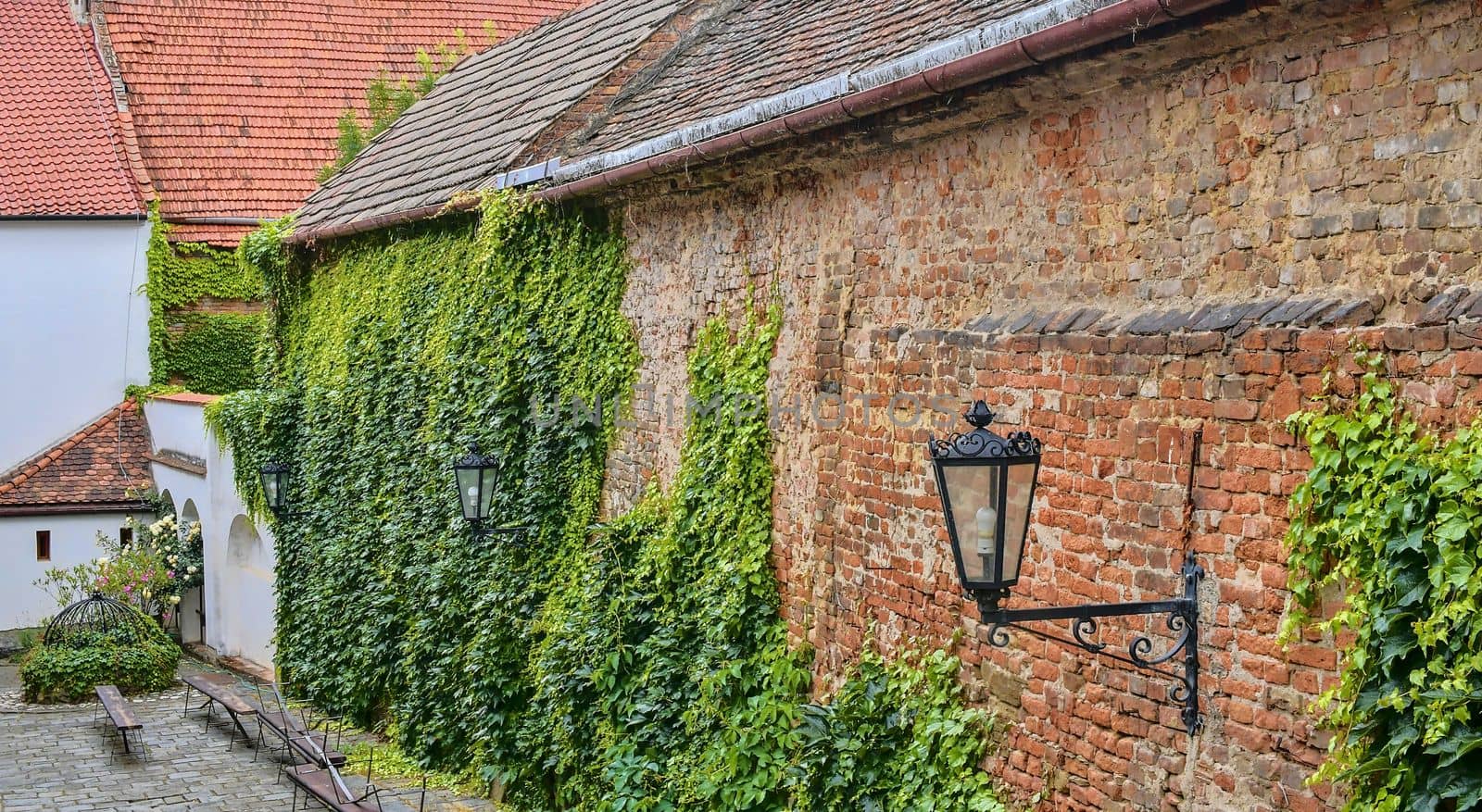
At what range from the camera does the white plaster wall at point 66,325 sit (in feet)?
75.9

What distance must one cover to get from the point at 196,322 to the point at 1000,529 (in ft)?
71.2

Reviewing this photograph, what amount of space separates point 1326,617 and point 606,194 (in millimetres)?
6367

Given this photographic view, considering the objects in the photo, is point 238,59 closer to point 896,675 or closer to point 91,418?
point 91,418

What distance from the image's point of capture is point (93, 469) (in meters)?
23.1

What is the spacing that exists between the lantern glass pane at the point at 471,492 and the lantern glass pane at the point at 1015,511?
5.96 metres

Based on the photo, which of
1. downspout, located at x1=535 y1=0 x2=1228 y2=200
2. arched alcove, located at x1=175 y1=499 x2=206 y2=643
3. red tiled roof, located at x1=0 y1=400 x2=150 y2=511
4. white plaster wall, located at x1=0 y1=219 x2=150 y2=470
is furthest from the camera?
white plaster wall, located at x1=0 y1=219 x2=150 y2=470

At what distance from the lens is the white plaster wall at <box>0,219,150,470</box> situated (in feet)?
75.9

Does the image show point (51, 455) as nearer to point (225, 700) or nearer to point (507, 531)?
point (225, 700)

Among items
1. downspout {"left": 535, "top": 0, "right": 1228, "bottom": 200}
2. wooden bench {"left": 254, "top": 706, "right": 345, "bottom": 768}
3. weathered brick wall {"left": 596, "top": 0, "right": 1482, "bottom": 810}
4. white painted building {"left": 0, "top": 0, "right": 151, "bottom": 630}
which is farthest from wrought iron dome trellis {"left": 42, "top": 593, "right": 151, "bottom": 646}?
weathered brick wall {"left": 596, "top": 0, "right": 1482, "bottom": 810}

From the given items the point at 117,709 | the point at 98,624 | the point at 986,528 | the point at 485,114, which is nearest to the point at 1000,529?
the point at 986,528

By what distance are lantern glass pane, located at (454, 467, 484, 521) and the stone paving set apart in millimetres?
2292

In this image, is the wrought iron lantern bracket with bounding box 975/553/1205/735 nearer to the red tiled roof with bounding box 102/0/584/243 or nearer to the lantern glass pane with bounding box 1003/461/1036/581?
the lantern glass pane with bounding box 1003/461/1036/581

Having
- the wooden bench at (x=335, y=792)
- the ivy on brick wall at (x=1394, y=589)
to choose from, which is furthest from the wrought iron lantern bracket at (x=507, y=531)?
the ivy on brick wall at (x=1394, y=589)

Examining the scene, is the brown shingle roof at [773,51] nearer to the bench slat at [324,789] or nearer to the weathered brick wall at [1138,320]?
the weathered brick wall at [1138,320]
